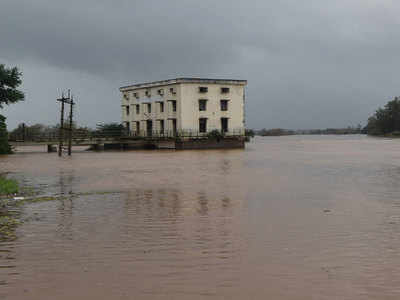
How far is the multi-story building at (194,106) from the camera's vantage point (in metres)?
58.8

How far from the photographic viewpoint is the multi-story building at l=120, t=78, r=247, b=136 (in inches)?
2317

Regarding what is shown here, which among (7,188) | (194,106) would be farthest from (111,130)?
(7,188)

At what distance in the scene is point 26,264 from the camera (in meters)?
7.38

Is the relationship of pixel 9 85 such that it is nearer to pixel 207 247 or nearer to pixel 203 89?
pixel 203 89

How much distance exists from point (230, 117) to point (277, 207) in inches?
1899

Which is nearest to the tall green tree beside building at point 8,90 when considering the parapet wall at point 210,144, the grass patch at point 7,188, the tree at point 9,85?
the tree at point 9,85

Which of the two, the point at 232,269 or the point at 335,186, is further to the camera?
the point at 335,186

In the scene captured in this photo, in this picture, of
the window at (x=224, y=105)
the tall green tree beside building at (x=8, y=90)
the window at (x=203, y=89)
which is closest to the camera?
the tall green tree beside building at (x=8, y=90)

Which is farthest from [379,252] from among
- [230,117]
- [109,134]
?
[109,134]

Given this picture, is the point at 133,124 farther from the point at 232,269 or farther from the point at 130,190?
the point at 232,269

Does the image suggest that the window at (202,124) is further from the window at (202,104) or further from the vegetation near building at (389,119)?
the vegetation near building at (389,119)

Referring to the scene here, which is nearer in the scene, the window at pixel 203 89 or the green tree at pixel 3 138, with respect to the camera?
the green tree at pixel 3 138

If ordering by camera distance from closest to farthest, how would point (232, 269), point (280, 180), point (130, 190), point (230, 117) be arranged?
point (232, 269)
point (130, 190)
point (280, 180)
point (230, 117)

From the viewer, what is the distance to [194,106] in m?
59.1
